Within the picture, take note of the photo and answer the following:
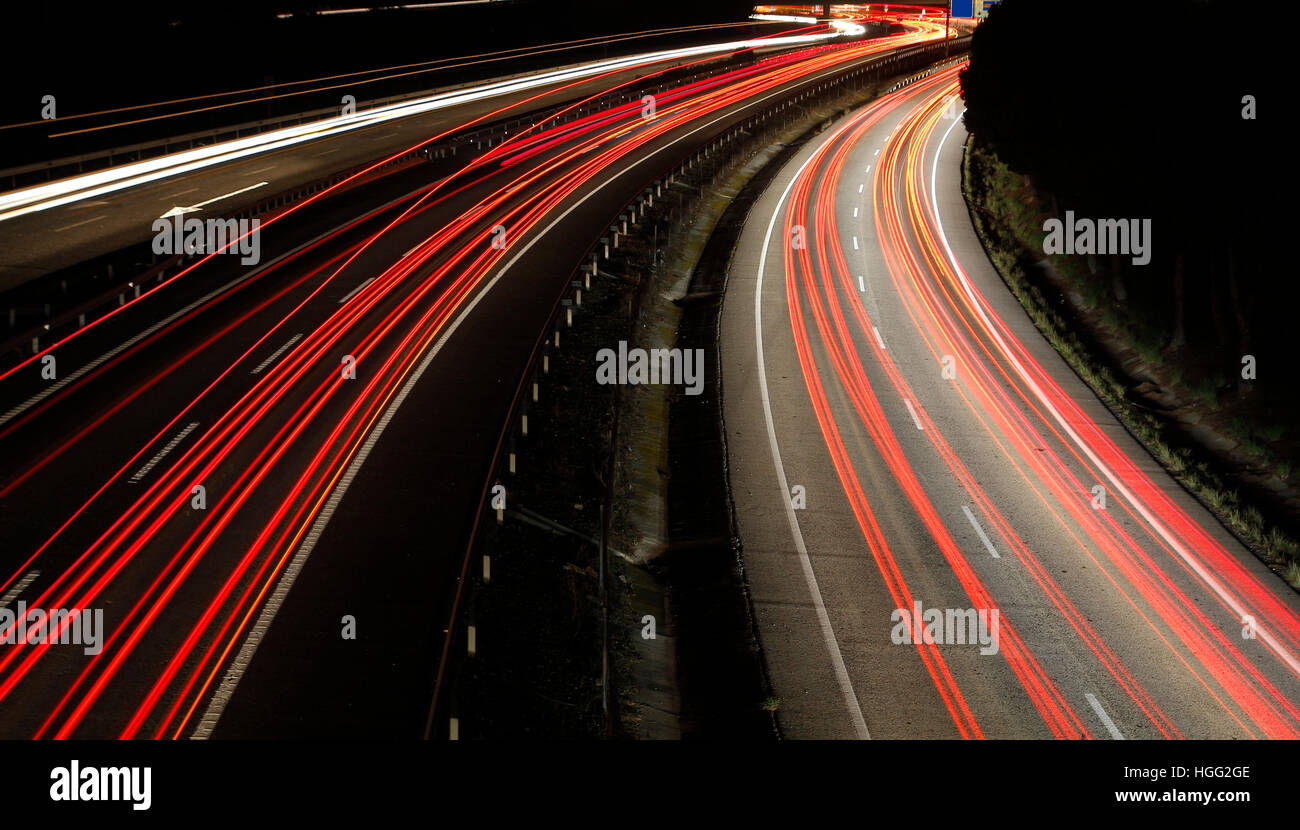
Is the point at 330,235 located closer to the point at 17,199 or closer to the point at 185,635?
the point at 17,199

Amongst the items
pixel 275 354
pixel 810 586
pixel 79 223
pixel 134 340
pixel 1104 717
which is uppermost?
pixel 79 223

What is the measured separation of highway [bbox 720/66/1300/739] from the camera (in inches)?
584

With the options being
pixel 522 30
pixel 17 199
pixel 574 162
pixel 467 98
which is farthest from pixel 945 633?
pixel 522 30

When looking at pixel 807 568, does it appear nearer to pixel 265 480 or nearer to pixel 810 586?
pixel 810 586

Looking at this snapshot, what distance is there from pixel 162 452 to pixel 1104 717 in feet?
49.0

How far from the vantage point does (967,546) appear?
19094 mm

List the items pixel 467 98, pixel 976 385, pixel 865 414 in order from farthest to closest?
pixel 467 98, pixel 976 385, pixel 865 414

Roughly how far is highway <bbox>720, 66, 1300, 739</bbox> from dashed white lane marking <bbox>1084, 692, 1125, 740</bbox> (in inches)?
1.6

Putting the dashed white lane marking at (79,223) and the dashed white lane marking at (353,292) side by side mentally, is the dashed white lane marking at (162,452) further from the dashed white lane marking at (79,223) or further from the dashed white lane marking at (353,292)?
the dashed white lane marking at (79,223)

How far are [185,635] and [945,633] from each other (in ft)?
34.8

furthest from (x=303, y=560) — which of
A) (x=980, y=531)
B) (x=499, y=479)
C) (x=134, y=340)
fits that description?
(x=980, y=531)

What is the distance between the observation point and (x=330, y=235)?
34.7 meters

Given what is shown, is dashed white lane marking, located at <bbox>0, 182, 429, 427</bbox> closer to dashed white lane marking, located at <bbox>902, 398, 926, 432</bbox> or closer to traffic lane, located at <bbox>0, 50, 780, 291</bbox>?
traffic lane, located at <bbox>0, 50, 780, 291</bbox>

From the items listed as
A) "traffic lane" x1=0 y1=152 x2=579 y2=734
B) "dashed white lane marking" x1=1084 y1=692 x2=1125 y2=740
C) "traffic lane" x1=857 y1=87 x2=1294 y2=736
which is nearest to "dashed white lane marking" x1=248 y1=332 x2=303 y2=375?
"traffic lane" x1=0 y1=152 x2=579 y2=734
